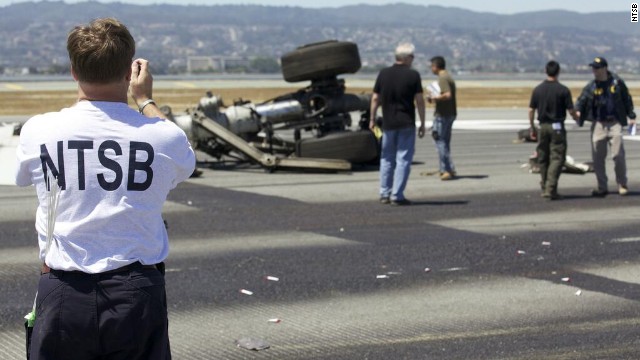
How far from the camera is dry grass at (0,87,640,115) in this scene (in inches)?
1426

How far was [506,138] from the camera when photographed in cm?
2391

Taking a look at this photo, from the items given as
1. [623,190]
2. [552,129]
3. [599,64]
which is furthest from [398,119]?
[623,190]

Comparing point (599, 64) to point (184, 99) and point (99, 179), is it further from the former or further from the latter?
point (184, 99)

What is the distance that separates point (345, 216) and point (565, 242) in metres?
2.64

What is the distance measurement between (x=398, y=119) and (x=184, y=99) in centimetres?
2985

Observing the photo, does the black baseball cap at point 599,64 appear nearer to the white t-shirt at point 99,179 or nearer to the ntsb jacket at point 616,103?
the ntsb jacket at point 616,103

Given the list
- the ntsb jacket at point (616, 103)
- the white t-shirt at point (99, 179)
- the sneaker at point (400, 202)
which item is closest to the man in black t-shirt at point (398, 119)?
the sneaker at point (400, 202)

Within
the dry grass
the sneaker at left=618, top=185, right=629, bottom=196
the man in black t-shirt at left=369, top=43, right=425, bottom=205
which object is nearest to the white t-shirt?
the man in black t-shirt at left=369, top=43, right=425, bottom=205

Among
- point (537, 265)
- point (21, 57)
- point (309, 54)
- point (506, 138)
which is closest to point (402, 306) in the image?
point (537, 265)

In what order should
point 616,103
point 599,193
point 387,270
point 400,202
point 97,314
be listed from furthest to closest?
point 599,193 < point 616,103 < point 400,202 < point 387,270 < point 97,314

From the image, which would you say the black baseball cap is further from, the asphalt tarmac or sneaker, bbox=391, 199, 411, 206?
sneaker, bbox=391, 199, 411, 206

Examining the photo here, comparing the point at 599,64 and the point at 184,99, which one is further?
the point at 184,99

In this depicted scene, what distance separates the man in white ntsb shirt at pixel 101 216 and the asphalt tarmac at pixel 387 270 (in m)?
2.80

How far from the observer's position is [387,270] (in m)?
9.06
